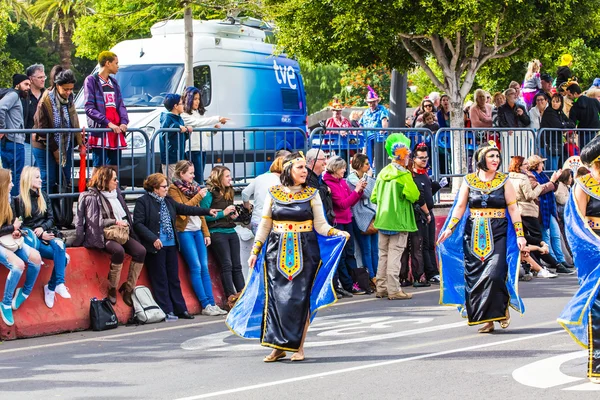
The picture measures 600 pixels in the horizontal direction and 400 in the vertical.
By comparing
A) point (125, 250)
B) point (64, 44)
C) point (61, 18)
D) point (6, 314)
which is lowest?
point (6, 314)

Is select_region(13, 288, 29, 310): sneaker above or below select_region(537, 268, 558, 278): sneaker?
above

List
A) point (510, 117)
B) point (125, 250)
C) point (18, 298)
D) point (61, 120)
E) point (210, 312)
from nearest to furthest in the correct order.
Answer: point (18, 298) → point (125, 250) → point (61, 120) → point (210, 312) → point (510, 117)

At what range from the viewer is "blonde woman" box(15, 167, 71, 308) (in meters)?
11.6

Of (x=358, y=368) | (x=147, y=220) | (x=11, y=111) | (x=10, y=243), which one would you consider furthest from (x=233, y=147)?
(x=358, y=368)

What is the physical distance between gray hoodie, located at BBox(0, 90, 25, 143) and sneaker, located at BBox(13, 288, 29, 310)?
2.22 m

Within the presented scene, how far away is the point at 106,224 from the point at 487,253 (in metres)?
4.36

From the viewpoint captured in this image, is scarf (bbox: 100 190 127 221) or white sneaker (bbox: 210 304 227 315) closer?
scarf (bbox: 100 190 127 221)

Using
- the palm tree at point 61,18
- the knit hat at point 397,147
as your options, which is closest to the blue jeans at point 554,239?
the knit hat at point 397,147

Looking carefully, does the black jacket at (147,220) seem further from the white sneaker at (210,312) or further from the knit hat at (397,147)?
the knit hat at (397,147)

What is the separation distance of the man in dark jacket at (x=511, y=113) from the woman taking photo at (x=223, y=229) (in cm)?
734

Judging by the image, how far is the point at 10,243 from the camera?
11.3m


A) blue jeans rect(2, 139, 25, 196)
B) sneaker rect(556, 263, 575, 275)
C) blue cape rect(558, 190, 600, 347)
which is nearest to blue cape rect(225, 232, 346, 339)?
blue cape rect(558, 190, 600, 347)

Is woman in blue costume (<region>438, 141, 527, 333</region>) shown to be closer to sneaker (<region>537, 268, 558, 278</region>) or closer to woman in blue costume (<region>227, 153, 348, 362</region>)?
woman in blue costume (<region>227, 153, 348, 362</region>)

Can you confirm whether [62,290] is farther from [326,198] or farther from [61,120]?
[326,198]
